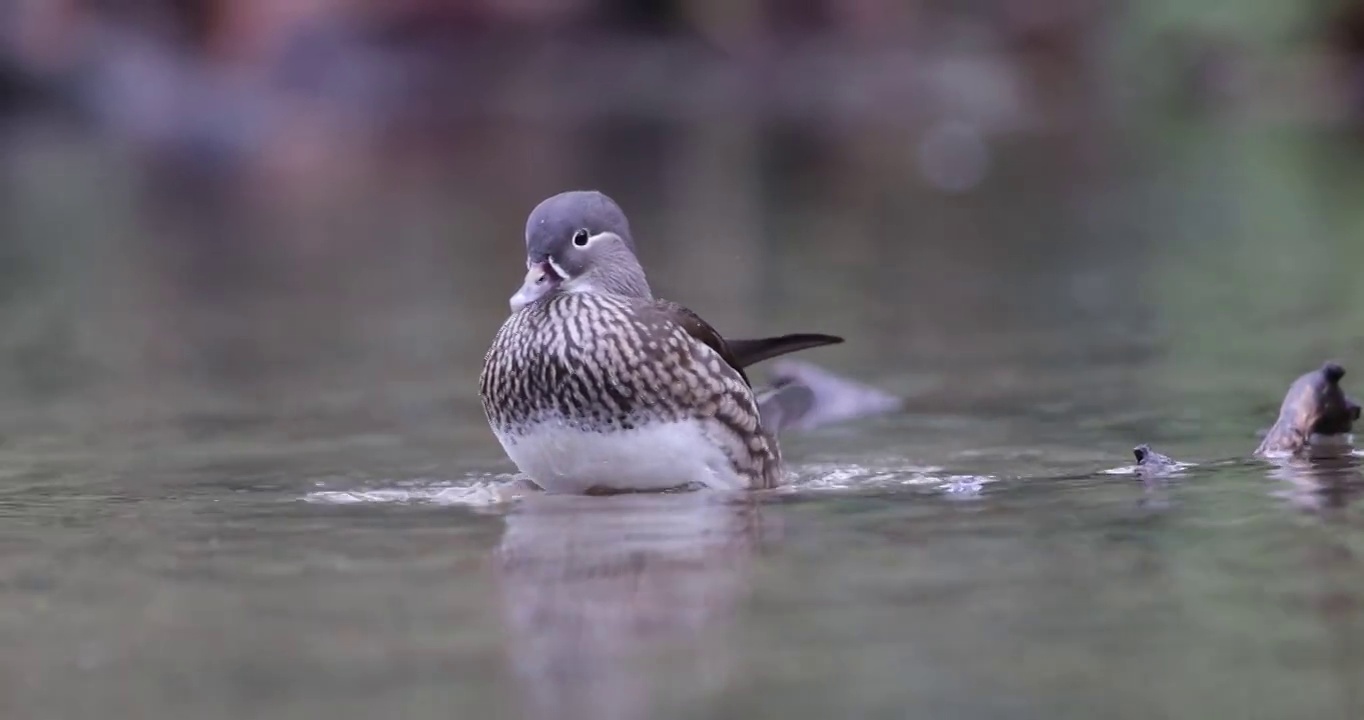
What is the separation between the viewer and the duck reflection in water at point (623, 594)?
4.27 metres

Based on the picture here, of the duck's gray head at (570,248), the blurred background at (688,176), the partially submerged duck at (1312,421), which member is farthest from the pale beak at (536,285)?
the blurred background at (688,176)

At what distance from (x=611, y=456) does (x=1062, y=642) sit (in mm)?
2265

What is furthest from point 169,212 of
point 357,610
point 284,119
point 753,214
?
point 357,610

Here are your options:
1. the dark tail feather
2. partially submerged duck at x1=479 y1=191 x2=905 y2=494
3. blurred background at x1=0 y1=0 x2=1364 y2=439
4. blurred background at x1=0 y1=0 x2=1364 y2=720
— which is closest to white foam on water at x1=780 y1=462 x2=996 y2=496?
blurred background at x1=0 y1=0 x2=1364 y2=720

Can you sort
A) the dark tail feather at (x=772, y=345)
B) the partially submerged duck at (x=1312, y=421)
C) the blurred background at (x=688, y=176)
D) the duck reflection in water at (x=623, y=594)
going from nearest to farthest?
the duck reflection in water at (x=623, y=594) < the partially submerged duck at (x=1312, y=421) < the dark tail feather at (x=772, y=345) < the blurred background at (x=688, y=176)

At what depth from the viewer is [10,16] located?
32.2 metres

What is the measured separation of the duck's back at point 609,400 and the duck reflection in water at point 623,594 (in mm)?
97

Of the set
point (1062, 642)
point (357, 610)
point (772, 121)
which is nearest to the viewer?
point (1062, 642)

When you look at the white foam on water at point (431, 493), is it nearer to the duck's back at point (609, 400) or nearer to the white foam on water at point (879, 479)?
the duck's back at point (609, 400)

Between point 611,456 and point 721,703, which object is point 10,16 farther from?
point 721,703

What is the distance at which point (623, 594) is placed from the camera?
507 centimetres

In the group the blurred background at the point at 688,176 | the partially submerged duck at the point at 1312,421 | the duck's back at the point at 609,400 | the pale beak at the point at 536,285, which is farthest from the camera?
the blurred background at the point at 688,176

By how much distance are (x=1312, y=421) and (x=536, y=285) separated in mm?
2316

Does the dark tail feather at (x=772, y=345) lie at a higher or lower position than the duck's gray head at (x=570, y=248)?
lower
